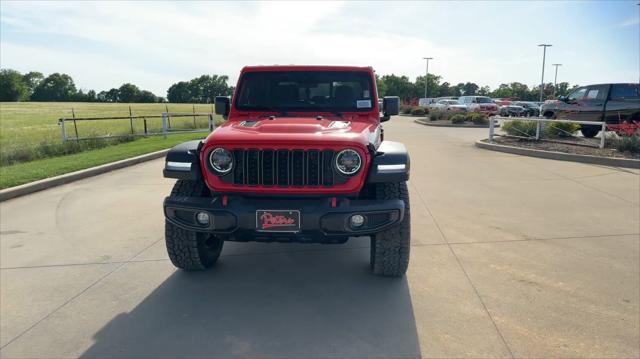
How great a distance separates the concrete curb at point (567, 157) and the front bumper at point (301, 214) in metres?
8.97

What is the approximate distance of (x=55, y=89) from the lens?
10556cm

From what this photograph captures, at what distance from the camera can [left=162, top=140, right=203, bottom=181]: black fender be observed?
3.58 metres

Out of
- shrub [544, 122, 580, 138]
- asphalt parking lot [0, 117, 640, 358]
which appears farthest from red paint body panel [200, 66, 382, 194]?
shrub [544, 122, 580, 138]

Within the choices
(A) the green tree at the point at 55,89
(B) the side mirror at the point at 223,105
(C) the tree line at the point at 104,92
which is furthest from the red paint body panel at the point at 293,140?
(A) the green tree at the point at 55,89

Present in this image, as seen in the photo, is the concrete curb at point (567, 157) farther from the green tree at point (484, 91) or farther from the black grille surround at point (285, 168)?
the green tree at point (484, 91)

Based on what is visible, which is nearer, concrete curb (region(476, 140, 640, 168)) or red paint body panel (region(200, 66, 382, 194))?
red paint body panel (region(200, 66, 382, 194))

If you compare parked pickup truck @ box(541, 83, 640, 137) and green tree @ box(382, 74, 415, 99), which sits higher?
green tree @ box(382, 74, 415, 99)

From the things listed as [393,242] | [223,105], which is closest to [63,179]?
[223,105]

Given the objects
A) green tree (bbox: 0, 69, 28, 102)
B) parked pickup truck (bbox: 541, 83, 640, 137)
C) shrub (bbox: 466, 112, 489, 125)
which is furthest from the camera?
green tree (bbox: 0, 69, 28, 102)

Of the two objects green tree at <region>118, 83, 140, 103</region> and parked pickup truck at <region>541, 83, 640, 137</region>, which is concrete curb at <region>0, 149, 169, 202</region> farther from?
green tree at <region>118, 83, 140, 103</region>

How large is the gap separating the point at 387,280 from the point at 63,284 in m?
2.77

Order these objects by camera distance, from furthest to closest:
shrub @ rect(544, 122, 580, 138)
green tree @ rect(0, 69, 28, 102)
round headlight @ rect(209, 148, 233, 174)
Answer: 1. green tree @ rect(0, 69, 28, 102)
2. shrub @ rect(544, 122, 580, 138)
3. round headlight @ rect(209, 148, 233, 174)

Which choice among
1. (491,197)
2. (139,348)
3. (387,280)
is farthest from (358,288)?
(491,197)

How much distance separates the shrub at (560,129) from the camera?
13.7 meters
